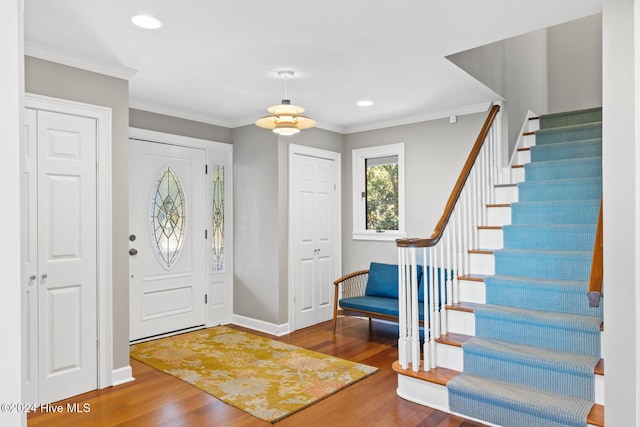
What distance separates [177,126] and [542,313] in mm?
3936

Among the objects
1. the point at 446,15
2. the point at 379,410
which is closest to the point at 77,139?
the point at 446,15

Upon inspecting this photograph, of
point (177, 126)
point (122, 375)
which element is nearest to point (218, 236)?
point (177, 126)

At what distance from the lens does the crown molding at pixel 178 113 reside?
13.9ft

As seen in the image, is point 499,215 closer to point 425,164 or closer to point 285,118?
point 425,164

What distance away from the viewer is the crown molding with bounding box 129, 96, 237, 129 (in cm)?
425

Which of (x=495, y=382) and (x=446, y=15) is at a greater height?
(x=446, y=15)

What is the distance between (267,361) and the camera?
382cm

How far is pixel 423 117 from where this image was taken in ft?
15.9

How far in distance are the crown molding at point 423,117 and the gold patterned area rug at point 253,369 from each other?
2805mm

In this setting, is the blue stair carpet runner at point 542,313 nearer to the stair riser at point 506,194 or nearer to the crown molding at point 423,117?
the stair riser at point 506,194

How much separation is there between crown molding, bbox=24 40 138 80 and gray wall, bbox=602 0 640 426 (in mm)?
3146

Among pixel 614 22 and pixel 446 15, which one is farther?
pixel 446 15

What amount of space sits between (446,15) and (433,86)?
1.38 meters

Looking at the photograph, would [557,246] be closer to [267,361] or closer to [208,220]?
[267,361]
